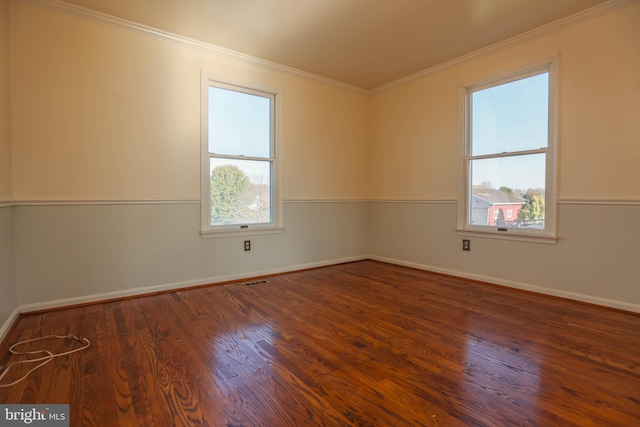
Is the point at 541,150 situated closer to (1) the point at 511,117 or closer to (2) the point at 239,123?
(1) the point at 511,117

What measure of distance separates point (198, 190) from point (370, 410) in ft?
8.91

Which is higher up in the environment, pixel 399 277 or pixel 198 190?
pixel 198 190

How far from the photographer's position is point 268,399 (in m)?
1.48

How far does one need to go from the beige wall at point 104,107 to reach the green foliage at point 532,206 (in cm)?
305

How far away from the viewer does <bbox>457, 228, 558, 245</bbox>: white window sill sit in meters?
3.05

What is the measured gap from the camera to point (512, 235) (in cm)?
332

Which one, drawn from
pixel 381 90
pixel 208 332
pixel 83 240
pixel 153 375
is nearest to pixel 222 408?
pixel 153 375

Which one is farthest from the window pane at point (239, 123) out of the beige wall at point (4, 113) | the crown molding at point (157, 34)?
the beige wall at point (4, 113)

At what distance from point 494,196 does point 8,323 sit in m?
4.34

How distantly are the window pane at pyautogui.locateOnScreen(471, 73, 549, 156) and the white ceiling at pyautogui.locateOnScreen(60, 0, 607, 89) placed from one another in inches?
19.6

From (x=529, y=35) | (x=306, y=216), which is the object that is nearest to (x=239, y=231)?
(x=306, y=216)

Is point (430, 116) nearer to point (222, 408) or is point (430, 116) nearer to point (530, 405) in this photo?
point (530, 405)

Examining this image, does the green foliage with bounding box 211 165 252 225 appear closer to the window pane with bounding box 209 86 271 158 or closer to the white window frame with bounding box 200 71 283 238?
the white window frame with bounding box 200 71 283 238

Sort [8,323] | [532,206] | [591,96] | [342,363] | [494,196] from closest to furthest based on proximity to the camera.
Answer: [342,363] < [8,323] < [591,96] < [532,206] < [494,196]
